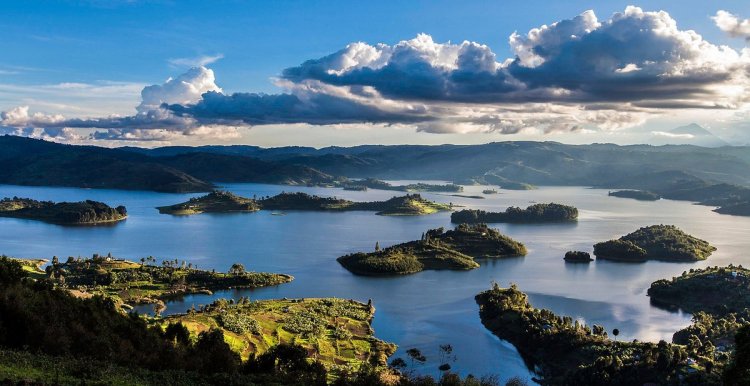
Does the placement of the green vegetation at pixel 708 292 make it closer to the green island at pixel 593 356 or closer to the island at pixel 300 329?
the green island at pixel 593 356

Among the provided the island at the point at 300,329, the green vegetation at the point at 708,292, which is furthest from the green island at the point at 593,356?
the green vegetation at the point at 708,292

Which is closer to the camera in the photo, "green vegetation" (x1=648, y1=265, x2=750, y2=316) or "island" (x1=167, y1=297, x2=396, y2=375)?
"island" (x1=167, y1=297, x2=396, y2=375)

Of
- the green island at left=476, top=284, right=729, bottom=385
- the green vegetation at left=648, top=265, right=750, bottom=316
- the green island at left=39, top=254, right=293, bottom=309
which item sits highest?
the green vegetation at left=648, top=265, right=750, bottom=316

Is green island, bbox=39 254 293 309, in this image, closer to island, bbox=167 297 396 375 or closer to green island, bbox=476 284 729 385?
island, bbox=167 297 396 375

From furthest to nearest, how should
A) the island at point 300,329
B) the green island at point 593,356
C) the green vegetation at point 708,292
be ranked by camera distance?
the green vegetation at point 708,292, the island at point 300,329, the green island at point 593,356

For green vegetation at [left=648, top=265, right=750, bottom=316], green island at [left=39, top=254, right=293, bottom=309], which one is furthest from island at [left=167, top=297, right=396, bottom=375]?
green vegetation at [left=648, top=265, right=750, bottom=316]

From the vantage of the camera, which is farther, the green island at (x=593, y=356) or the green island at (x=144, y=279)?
the green island at (x=144, y=279)

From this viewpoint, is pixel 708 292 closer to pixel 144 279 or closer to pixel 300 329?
pixel 300 329
